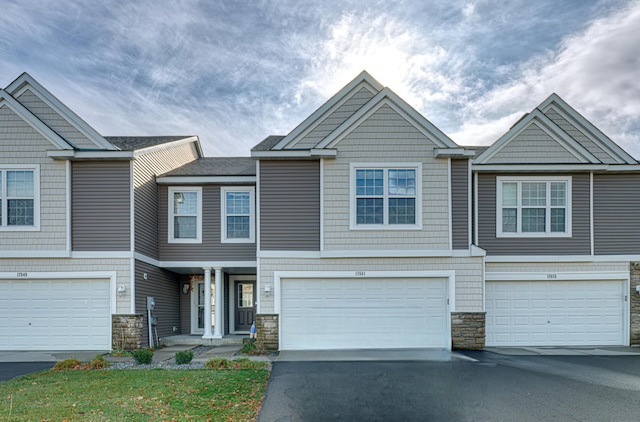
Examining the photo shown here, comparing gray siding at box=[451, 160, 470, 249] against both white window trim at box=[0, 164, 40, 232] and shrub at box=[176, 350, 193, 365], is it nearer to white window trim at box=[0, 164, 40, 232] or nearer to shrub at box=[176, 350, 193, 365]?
shrub at box=[176, 350, 193, 365]

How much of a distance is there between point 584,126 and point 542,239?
3.86 meters

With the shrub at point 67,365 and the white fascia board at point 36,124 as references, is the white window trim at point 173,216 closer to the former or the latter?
the white fascia board at point 36,124

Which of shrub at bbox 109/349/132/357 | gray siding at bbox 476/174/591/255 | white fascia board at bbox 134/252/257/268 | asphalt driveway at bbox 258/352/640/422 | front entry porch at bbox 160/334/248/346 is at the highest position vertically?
gray siding at bbox 476/174/591/255

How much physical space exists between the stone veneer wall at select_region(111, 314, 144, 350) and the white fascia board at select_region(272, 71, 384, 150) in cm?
626

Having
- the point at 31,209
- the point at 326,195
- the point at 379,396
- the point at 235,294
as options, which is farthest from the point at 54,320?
the point at 379,396

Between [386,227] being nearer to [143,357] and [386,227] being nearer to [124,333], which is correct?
[143,357]

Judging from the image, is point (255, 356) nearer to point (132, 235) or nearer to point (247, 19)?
point (132, 235)

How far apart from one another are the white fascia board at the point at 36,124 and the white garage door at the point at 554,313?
1294 cm

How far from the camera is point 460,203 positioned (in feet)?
41.7

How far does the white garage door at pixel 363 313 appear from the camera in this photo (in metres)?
12.5

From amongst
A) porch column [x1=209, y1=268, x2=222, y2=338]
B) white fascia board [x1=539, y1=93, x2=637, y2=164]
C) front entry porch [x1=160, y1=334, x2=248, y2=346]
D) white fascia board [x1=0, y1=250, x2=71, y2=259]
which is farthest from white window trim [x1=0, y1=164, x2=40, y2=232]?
white fascia board [x1=539, y1=93, x2=637, y2=164]


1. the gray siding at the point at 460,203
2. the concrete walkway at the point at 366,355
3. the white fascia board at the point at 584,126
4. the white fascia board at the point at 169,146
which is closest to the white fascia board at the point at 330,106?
the gray siding at the point at 460,203

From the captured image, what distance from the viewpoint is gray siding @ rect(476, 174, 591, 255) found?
44.5 ft

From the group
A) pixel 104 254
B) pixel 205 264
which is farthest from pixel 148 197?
pixel 205 264
